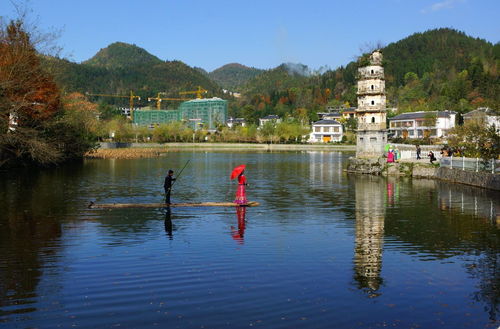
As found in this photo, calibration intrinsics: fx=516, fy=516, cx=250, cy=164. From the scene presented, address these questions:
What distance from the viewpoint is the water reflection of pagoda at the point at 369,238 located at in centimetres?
1263

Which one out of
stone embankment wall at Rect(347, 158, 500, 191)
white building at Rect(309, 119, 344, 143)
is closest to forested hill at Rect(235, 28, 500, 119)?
white building at Rect(309, 119, 344, 143)

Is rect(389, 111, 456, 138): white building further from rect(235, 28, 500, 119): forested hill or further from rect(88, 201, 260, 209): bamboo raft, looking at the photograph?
rect(88, 201, 260, 209): bamboo raft

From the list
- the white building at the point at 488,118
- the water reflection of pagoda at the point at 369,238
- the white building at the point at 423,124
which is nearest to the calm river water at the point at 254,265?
the water reflection of pagoda at the point at 369,238

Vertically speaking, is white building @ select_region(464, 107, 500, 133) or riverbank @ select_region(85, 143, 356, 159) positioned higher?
white building @ select_region(464, 107, 500, 133)

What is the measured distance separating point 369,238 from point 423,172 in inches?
1054

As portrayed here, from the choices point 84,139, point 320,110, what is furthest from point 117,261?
Result: point 320,110

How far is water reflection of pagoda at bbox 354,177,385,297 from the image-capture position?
12630 mm

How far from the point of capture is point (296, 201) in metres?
28.6

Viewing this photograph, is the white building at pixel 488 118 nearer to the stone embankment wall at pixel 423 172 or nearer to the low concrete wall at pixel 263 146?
the stone embankment wall at pixel 423 172

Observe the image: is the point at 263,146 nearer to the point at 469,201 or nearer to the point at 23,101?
the point at 23,101

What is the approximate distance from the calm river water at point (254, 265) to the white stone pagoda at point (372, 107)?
21.6 metres

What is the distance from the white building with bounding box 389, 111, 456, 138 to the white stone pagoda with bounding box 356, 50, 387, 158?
5617 cm

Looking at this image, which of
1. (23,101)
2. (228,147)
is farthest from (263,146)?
(23,101)

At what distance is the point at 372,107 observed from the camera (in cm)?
4741
